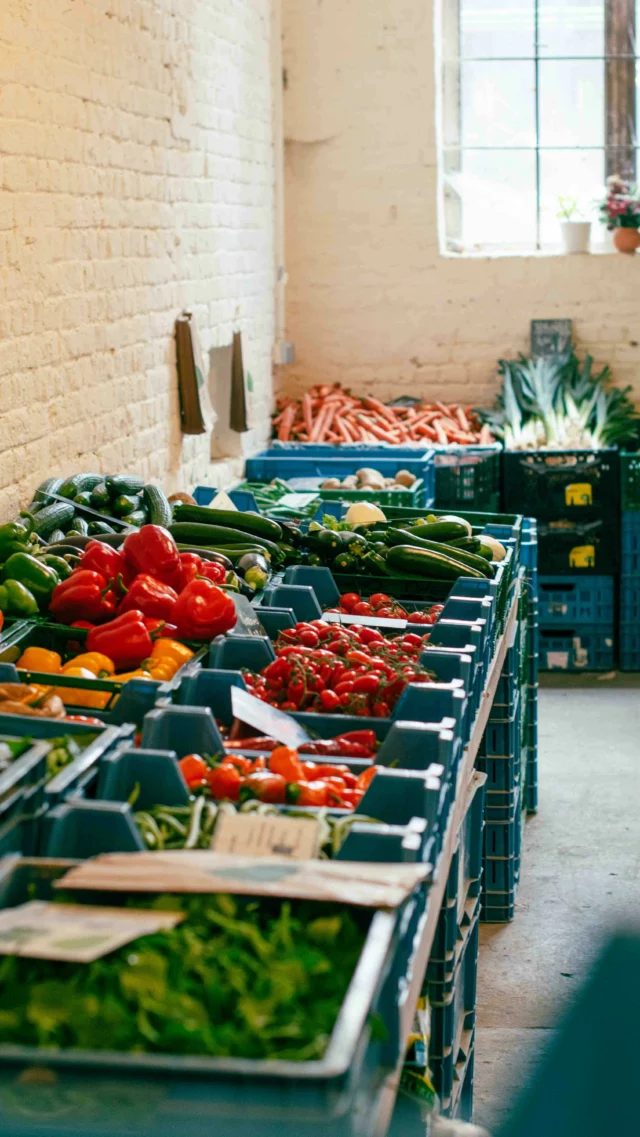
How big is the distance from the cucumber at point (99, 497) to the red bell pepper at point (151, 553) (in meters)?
0.78

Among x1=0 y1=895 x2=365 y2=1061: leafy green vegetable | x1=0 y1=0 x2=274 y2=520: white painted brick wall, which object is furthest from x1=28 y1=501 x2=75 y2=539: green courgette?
x1=0 y1=895 x2=365 y2=1061: leafy green vegetable

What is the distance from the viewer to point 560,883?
4.89 m

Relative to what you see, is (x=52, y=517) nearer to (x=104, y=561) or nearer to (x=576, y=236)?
(x=104, y=561)

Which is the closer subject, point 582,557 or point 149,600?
point 149,600

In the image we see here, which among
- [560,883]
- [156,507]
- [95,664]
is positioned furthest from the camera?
[560,883]

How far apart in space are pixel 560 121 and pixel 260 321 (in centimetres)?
247

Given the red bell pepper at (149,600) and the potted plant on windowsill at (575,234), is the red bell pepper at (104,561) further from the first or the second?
the potted plant on windowsill at (575,234)

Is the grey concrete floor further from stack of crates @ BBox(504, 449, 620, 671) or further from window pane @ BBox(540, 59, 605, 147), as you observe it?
window pane @ BBox(540, 59, 605, 147)

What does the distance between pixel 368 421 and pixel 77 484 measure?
3.73 meters

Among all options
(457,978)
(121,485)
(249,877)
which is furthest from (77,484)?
(249,877)

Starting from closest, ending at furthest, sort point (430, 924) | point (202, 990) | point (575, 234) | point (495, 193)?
1. point (202, 990)
2. point (430, 924)
3. point (575, 234)
4. point (495, 193)

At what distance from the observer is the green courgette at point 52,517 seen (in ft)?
12.9

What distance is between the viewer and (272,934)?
5.68ft

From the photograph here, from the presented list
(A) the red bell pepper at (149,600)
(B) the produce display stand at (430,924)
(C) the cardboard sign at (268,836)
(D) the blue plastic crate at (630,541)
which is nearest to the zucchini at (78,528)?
(A) the red bell pepper at (149,600)
